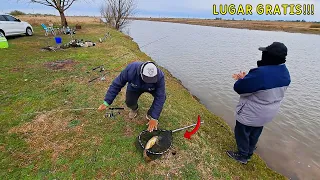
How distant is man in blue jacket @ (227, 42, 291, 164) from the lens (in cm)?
316

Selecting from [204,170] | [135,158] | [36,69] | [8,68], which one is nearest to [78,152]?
[135,158]

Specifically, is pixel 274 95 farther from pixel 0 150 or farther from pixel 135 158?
pixel 0 150

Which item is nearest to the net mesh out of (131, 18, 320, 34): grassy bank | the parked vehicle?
the parked vehicle

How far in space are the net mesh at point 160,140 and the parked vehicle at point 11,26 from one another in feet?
49.4

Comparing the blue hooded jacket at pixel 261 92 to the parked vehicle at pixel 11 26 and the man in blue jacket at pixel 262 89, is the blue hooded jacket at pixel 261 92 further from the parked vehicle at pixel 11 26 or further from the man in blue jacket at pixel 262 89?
the parked vehicle at pixel 11 26

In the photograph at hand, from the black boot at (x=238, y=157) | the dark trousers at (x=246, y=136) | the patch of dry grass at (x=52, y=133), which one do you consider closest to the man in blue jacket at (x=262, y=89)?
the dark trousers at (x=246, y=136)

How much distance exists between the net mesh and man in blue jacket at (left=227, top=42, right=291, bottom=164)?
1401 mm

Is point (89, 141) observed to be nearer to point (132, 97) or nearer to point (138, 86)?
point (132, 97)

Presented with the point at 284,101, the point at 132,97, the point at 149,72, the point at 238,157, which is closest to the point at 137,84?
the point at 132,97

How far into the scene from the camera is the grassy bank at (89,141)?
12.1 feet

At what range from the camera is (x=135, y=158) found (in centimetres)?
392

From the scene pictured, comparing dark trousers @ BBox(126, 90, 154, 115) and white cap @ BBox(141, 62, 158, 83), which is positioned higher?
white cap @ BBox(141, 62, 158, 83)

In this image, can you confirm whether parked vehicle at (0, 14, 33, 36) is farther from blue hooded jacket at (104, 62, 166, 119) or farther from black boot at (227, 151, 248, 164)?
black boot at (227, 151, 248, 164)

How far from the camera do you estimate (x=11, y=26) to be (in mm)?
15023
